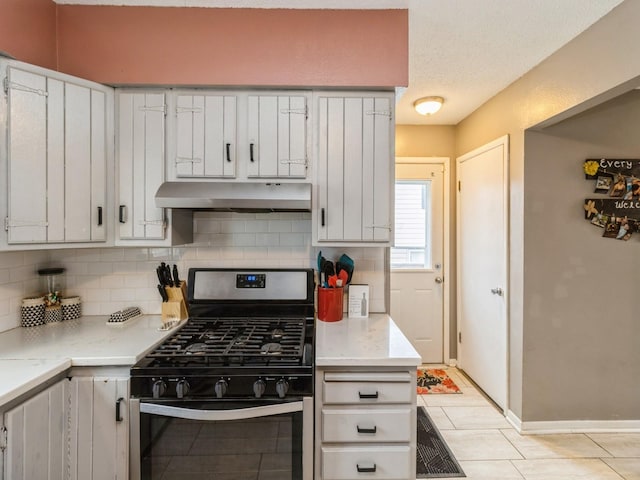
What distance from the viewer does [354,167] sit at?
1950mm

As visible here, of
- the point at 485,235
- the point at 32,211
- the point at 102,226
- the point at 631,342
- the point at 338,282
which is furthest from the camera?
the point at 485,235

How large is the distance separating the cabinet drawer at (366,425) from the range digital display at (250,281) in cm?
86

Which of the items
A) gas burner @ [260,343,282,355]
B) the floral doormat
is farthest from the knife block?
the floral doormat

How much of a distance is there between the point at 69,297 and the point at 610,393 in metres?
3.75

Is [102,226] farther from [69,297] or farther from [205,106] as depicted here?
[205,106]

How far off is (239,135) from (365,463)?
66.9 inches

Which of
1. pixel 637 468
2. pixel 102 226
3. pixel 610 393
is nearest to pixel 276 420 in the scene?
pixel 102 226

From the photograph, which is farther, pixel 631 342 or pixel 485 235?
pixel 485 235

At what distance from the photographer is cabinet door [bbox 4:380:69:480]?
124 centimetres

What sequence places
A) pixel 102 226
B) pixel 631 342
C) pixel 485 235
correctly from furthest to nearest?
pixel 485 235 < pixel 631 342 < pixel 102 226

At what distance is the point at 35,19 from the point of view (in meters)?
1.78

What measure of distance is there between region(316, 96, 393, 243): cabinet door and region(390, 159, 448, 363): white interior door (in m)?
1.95

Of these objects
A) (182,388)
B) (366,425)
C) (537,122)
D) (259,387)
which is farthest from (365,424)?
(537,122)

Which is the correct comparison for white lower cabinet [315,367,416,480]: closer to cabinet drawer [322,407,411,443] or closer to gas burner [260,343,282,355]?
cabinet drawer [322,407,411,443]
